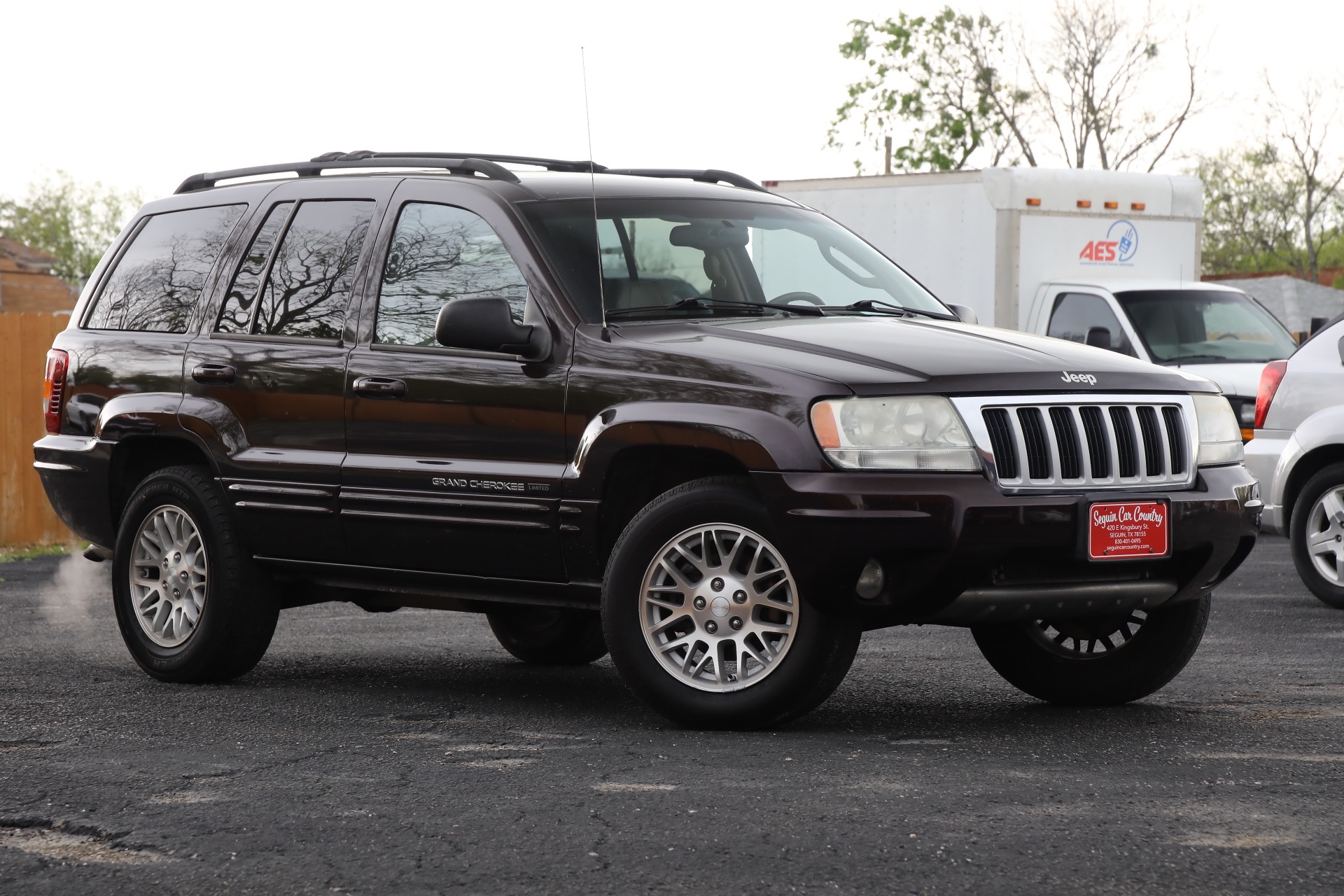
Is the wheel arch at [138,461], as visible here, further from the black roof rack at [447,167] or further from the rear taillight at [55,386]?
the black roof rack at [447,167]

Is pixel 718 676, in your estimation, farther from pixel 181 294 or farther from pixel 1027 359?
pixel 181 294

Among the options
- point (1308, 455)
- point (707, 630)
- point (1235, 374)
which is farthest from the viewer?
point (1235, 374)

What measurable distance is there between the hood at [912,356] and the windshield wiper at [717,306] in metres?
0.12

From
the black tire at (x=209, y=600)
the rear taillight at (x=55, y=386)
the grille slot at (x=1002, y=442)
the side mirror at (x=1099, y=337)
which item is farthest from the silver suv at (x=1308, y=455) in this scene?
the rear taillight at (x=55, y=386)

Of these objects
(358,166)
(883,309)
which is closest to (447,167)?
(358,166)

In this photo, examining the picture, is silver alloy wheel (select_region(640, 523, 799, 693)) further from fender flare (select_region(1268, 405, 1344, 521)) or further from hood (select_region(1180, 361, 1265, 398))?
hood (select_region(1180, 361, 1265, 398))

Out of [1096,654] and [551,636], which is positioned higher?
[1096,654]

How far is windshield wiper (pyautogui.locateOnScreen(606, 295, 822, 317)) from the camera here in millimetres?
6570

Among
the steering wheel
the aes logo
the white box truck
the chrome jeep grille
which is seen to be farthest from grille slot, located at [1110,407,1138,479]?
the aes logo

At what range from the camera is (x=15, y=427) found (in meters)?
14.4

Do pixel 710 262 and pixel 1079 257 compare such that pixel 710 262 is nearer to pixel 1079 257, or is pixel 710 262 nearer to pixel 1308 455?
pixel 1308 455

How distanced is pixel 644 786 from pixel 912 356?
64.6 inches

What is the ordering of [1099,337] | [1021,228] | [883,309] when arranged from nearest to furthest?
[883,309]
[1099,337]
[1021,228]

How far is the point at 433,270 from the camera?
689 cm
